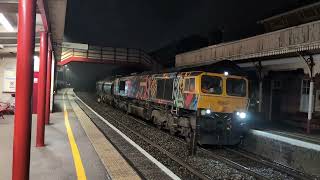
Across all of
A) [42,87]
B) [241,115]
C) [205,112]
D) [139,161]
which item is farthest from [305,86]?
[42,87]

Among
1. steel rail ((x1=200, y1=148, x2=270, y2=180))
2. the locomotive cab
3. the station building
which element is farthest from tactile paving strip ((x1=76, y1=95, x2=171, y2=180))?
the station building

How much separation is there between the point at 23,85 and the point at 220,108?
27.8 feet

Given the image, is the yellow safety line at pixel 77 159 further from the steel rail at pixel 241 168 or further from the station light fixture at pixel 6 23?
the steel rail at pixel 241 168

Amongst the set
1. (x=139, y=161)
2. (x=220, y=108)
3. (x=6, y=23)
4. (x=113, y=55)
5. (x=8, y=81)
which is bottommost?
(x=139, y=161)

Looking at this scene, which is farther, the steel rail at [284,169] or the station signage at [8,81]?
the station signage at [8,81]

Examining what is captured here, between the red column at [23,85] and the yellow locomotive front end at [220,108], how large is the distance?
769cm

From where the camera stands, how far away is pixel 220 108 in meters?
12.2

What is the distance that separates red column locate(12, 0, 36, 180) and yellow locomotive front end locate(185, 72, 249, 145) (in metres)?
7.69

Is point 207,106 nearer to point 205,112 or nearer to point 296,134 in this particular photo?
point 205,112

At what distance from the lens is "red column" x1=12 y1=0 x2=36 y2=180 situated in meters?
4.61

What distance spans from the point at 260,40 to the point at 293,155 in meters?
7.56

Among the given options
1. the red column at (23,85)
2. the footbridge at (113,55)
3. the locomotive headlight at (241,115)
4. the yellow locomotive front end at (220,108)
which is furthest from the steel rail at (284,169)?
the footbridge at (113,55)

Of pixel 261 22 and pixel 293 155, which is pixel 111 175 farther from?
pixel 261 22

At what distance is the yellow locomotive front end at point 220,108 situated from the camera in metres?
11.9
